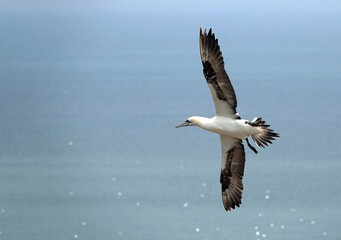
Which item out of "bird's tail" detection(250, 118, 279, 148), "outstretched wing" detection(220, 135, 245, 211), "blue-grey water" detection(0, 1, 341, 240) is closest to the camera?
"bird's tail" detection(250, 118, 279, 148)

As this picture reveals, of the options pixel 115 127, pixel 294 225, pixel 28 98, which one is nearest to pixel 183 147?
pixel 115 127

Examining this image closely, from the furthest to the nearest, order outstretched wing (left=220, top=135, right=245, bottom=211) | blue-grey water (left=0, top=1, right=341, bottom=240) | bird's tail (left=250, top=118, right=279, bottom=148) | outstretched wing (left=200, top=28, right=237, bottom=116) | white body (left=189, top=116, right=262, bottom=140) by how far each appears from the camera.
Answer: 1. blue-grey water (left=0, top=1, right=341, bottom=240)
2. outstretched wing (left=220, top=135, right=245, bottom=211)
3. outstretched wing (left=200, top=28, right=237, bottom=116)
4. bird's tail (left=250, top=118, right=279, bottom=148)
5. white body (left=189, top=116, right=262, bottom=140)

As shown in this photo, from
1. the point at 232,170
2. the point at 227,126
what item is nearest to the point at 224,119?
the point at 227,126

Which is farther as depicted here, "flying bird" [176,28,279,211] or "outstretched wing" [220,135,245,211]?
"outstretched wing" [220,135,245,211]

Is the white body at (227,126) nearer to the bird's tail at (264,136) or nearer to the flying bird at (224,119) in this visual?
the flying bird at (224,119)

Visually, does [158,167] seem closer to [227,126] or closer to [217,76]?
[217,76]

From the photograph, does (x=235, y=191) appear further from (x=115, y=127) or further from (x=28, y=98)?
(x=28, y=98)

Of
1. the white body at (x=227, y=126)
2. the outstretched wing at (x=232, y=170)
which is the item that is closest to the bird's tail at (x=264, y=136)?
the white body at (x=227, y=126)

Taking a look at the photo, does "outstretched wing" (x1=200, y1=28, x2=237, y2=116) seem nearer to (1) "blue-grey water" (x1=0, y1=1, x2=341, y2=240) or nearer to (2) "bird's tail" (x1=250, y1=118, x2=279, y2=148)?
(2) "bird's tail" (x1=250, y1=118, x2=279, y2=148)

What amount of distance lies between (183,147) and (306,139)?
16.5 meters

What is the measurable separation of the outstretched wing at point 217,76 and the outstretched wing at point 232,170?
45.5 inches

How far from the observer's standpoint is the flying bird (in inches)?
789

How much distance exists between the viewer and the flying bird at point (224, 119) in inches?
789

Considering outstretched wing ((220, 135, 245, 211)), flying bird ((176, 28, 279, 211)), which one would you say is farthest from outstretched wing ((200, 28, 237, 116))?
outstretched wing ((220, 135, 245, 211))
